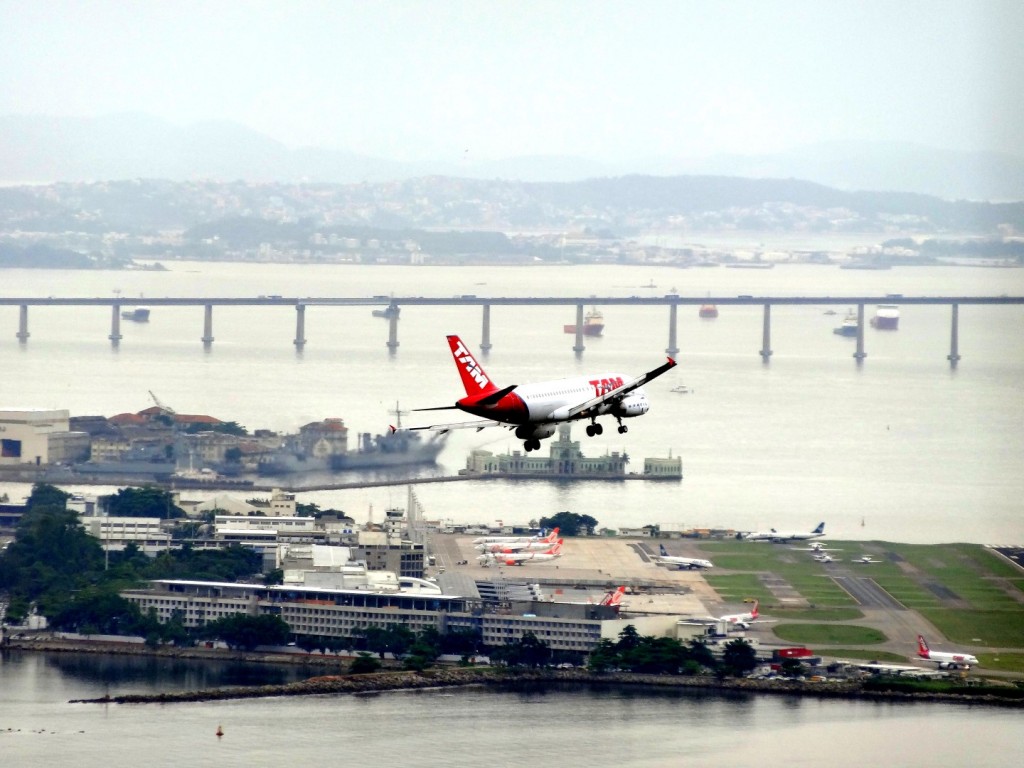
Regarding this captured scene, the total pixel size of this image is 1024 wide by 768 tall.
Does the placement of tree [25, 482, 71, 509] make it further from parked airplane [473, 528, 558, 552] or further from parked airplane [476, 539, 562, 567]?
parked airplane [476, 539, 562, 567]

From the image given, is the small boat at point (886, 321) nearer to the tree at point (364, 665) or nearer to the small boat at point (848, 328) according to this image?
the small boat at point (848, 328)

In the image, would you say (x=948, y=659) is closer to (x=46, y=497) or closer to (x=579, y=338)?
(x=46, y=497)

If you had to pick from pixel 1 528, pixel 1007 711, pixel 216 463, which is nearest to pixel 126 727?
pixel 1007 711

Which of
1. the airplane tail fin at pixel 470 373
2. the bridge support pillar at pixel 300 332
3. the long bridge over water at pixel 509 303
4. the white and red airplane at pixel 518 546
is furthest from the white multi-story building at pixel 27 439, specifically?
the airplane tail fin at pixel 470 373

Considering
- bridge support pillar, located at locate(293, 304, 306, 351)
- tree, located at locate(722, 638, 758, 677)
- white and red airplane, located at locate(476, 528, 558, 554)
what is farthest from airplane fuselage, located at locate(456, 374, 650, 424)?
bridge support pillar, located at locate(293, 304, 306, 351)

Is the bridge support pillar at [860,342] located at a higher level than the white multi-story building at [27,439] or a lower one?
higher

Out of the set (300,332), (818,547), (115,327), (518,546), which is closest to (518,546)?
(518,546)
